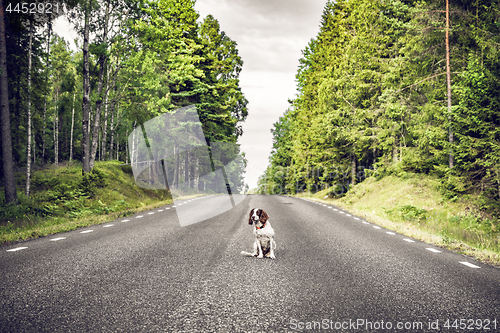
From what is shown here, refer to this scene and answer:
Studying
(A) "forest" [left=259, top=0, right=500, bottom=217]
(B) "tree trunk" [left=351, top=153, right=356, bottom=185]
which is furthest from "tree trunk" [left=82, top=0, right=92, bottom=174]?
(B) "tree trunk" [left=351, top=153, right=356, bottom=185]

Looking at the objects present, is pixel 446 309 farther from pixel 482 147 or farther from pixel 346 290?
pixel 482 147

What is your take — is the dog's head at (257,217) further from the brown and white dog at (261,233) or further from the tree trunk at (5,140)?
the tree trunk at (5,140)

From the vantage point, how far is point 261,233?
18.8 feet

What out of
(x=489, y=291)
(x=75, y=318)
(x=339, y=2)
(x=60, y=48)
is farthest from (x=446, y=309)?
(x=60, y=48)

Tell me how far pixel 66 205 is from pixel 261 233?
34.0 ft

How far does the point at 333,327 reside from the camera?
3.03 m

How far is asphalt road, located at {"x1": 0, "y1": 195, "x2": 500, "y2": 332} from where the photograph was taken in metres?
3.10

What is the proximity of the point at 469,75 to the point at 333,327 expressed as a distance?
1159cm

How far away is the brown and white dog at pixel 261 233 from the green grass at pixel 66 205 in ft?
19.4

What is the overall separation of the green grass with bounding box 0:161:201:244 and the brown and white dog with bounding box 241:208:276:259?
19.4ft

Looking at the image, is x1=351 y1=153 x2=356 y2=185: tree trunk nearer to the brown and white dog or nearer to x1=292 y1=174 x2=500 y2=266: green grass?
x1=292 y1=174 x2=500 y2=266: green grass

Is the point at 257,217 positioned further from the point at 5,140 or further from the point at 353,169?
the point at 353,169

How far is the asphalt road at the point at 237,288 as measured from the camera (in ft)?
10.2

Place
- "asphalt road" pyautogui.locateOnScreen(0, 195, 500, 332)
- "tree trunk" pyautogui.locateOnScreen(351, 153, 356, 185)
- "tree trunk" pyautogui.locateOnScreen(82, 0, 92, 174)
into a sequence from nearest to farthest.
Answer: "asphalt road" pyautogui.locateOnScreen(0, 195, 500, 332) → "tree trunk" pyautogui.locateOnScreen(82, 0, 92, 174) → "tree trunk" pyautogui.locateOnScreen(351, 153, 356, 185)
